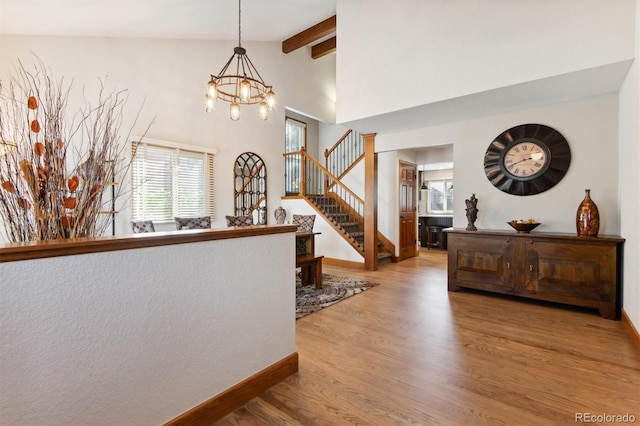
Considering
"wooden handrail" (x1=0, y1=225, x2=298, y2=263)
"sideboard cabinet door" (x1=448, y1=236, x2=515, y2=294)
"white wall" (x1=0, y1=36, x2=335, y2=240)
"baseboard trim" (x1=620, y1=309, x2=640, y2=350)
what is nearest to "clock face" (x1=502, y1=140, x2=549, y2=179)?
"sideboard cabinet door" (x1=448, y1=236, x2=515, y2=294)

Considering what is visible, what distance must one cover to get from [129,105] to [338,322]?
465 cm

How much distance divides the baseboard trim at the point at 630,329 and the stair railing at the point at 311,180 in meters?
4.67

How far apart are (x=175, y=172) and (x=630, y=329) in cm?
624

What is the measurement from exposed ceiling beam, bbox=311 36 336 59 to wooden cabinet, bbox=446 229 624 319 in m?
5.83

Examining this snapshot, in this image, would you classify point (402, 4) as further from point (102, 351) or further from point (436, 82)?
point (102, 351)

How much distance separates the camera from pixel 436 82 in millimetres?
3717

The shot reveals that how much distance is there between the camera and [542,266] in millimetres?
3521

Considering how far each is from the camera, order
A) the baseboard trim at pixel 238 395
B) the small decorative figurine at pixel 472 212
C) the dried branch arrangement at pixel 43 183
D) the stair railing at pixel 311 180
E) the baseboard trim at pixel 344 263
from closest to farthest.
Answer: the dried branch arrangement at pixel 43 183 < the baseboard trim at pixel 238 395 < the small decorative figurine at pixel 472 212 < the baseboard trim at pixel 344 263 < the stair railing at pixel 311 180

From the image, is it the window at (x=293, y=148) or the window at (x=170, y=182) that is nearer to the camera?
the window at (x=170, y=182)

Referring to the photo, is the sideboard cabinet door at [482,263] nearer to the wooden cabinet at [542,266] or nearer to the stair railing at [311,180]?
the wooden cabinet at [542,266]

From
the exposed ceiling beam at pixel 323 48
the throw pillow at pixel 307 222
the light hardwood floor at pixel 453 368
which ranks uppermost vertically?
the exposed ceiling beam at pixel 323 48

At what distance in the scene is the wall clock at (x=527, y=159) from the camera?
3.80 m

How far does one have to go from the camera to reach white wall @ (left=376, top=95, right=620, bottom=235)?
355 cm

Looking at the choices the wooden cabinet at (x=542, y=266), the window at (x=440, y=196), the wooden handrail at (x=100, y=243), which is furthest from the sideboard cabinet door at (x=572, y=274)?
the window at (x=440, y=196)
